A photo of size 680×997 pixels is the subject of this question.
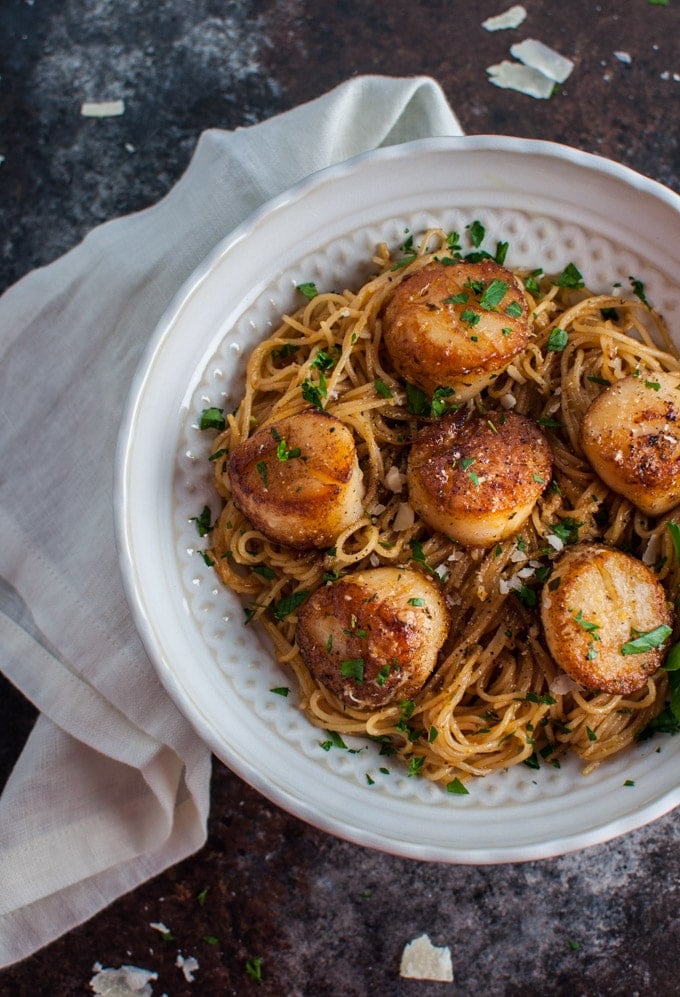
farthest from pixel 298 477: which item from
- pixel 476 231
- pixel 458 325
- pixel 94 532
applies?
pixel 94 532

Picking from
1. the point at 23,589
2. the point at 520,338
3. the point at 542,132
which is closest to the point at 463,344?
the point at 520,338

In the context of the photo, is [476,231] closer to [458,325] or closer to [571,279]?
[571,279]

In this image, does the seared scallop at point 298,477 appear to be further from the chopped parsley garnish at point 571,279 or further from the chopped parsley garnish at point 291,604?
the chopped parsley garnish at point 571,279

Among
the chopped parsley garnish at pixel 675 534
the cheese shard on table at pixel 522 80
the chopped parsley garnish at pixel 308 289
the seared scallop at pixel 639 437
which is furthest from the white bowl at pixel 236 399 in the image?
the cheese shard on table at pixel 522 80

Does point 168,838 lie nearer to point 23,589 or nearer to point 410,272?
point 23,589

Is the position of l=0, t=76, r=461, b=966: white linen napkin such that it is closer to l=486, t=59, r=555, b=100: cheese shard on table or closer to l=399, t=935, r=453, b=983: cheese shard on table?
l=486, t=59, r=555, b=100: cheese shard on table
